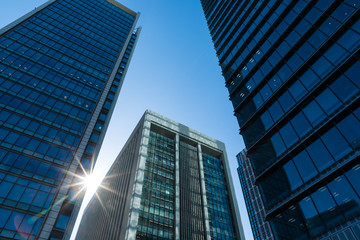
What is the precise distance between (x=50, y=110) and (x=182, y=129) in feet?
141

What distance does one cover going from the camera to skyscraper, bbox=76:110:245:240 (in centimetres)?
5050

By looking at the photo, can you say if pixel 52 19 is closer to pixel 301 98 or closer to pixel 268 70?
pixel 268 70

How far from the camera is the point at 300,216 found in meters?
22.1

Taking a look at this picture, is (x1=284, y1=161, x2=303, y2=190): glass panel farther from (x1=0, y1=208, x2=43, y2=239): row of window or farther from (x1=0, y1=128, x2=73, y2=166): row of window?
(x1=0, y1=128, x2=73, y2=166): row of window

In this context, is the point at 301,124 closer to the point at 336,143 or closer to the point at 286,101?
the point at 286,101

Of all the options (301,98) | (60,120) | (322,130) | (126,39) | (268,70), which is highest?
(126,39)

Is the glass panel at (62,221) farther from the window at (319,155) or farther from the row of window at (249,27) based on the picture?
the row of window at (249,27)

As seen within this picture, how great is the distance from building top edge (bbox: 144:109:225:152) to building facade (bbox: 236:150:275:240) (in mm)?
19431

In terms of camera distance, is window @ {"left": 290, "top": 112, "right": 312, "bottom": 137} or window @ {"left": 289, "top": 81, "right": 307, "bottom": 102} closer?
window @ {"left": 290, "top": 112, "right": 312, "bottom": 137}

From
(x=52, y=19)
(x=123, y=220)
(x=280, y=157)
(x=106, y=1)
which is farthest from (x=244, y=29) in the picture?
(x=106, y=1)

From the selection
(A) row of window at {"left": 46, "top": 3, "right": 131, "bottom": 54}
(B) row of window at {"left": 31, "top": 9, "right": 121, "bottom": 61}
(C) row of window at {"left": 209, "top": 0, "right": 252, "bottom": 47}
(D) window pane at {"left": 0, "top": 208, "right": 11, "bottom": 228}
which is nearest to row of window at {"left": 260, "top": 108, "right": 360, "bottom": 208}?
(C) row of window at {"left": 209, "top": 0, "right": 252, "bottom": 47}

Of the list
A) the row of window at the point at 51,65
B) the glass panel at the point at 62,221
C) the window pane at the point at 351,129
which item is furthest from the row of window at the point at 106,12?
the window pane at the point at 351,129

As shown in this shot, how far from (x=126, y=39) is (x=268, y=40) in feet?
185

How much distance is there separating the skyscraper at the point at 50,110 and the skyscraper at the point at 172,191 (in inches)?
583
